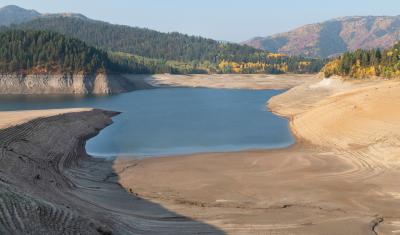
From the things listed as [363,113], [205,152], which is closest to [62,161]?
[205,152]

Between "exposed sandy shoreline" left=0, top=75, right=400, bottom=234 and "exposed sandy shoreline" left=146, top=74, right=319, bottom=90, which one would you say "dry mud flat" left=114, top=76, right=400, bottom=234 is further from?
"exposed sandy shoreline" left=146, top=74, right=319, bottom=90

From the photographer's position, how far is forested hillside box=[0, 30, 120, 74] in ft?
384

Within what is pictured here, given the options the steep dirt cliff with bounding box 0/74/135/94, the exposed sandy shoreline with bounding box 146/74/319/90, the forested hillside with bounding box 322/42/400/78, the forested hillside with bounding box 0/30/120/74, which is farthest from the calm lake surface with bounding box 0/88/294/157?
the exposed sandy shoreline with bounding box 146/74/319/90

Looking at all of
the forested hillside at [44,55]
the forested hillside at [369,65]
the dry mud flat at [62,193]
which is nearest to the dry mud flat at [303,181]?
the dry mud flat at [62,193]

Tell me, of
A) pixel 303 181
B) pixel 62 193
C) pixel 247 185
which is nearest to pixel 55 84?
pixel 247 185

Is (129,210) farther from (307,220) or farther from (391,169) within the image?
(391,169)

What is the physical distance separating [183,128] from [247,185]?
90.8 ft

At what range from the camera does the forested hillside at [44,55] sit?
384 ft

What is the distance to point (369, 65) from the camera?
8131 cm

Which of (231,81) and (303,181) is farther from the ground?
(303,181)

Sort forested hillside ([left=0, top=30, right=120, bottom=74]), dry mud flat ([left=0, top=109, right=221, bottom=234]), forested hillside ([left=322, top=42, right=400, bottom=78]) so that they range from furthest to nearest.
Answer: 1. forested hillside ([left=0, top=30, right=120, bottom=74])
2. forested hillside ([left=322, top=42, right=400, bottom=78])
3. dry mud flat ([left=0, top=109, right=221, bottom=234])

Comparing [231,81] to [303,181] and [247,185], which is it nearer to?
[303,181]

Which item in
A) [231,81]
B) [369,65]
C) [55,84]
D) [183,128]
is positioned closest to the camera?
[183,128]

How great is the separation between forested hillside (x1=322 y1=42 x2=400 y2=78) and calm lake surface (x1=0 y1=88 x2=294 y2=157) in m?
14.3
